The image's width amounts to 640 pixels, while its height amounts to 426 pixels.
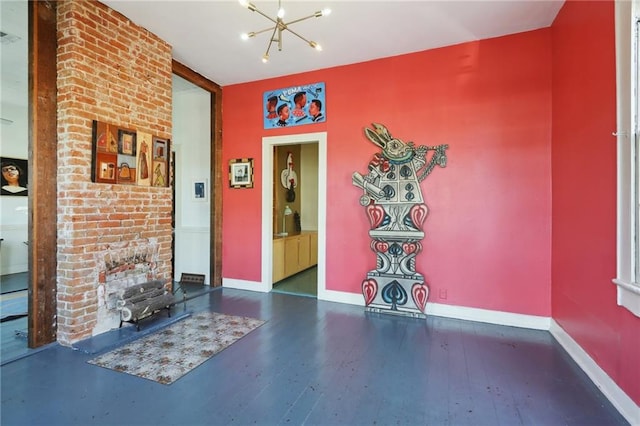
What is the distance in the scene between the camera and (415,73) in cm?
391

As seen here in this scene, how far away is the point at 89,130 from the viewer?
3008 mm

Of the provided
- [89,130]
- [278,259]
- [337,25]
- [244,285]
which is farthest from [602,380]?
[89,130]

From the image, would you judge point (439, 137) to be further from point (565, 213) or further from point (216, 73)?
point (216, 73)

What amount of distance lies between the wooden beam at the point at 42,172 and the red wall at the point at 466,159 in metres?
2.97

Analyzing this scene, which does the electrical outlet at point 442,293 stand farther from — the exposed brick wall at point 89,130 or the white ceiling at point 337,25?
the exposed brick wall at point 89,130

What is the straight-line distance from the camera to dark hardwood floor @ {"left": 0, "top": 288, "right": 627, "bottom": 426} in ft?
6.30

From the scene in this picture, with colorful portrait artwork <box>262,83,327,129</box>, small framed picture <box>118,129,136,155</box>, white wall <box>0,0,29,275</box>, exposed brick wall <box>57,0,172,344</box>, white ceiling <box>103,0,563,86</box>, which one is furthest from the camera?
white wall <box>0,0,29,275</box>

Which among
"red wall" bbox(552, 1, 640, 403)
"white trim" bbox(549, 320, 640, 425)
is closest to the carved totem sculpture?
"red wall" bbox(552, 1, 640, 403)

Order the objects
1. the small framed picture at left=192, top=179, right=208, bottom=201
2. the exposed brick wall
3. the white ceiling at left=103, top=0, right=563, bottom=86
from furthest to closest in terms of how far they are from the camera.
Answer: the small framed picture at left=192, top=179, right=208, bottom=201
the white ceiling at left=103, top=0, right=563, bottom=86
the exposed brick wall

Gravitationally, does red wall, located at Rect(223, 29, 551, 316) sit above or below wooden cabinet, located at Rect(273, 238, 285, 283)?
above

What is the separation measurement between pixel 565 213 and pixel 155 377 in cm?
399

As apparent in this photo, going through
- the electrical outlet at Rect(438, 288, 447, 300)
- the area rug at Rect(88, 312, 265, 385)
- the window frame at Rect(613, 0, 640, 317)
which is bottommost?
the area rug at Rect(88, 312, 265, 385)

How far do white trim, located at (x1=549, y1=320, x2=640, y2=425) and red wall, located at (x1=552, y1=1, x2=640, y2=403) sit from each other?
0.05 metres

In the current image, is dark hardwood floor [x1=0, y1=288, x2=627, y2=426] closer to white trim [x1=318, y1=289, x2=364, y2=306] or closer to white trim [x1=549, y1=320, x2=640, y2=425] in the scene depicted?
white trim [x1=549, y1=320, x2=640, y2=425]
